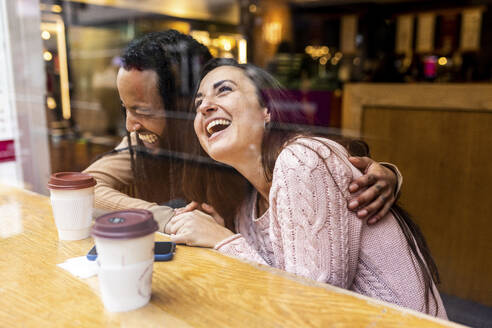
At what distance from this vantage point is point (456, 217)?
2324mm

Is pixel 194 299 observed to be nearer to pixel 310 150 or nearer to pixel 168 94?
pixel 310 150

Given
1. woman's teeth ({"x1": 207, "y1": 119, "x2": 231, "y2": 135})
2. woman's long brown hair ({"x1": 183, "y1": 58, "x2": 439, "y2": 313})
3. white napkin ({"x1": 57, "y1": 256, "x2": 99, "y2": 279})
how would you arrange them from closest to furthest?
white napkin ({"x1": 57, "y1": 256, "x2": 99, "y2": 279}) → woman's long brown hair ({"x1": 183, "y1": 58, "x2": 439, "y2": 313}) → woman's teeth ({"x1": 207, "y1": 119, "x2": 231, "y2": 135})

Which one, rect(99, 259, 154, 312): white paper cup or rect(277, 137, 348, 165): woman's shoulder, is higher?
rect(277, 137, 348, 165): woman's shoulder

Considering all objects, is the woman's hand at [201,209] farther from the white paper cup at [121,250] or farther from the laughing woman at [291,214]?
the white paper cup at [121,250]

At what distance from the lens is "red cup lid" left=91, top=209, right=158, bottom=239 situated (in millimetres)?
797

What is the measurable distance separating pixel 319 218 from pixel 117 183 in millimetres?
753

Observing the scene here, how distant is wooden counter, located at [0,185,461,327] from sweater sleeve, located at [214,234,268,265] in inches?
4.2

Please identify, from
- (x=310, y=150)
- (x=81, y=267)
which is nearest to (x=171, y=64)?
(x=310, y=150)

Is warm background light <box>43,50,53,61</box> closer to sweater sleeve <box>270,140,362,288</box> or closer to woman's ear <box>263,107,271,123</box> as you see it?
woman's ear <box>263,107,271,123</box>

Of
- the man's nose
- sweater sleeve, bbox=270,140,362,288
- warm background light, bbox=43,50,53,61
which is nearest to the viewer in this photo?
sweater sleeve, bbox=270,140,362,288

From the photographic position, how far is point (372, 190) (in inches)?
46.0

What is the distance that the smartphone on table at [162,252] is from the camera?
1.09 meters

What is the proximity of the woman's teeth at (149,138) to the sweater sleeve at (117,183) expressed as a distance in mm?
88

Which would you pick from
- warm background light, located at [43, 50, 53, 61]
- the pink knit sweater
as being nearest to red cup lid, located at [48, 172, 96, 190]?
the pink knit sweater
